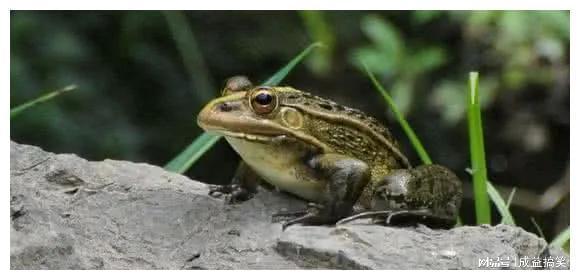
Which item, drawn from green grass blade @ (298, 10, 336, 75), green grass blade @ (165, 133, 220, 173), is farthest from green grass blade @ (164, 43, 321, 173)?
green grass blade @ (298, 10, 336, 75)

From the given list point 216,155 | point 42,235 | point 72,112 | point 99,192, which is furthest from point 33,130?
point 42,235

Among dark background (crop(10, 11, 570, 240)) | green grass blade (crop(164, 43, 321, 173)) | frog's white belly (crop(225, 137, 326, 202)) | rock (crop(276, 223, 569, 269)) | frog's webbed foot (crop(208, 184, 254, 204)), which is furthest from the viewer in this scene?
dark background (crop(10, 11, 570, 240))

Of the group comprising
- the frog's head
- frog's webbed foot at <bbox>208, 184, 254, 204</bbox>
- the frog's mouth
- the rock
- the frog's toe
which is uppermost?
the frog's head

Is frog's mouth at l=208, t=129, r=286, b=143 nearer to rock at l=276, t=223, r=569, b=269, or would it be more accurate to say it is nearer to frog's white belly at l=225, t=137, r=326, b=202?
frog's white belly at l=225, t=137, r=326, b=202

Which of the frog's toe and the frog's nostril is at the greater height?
the frog's nostril

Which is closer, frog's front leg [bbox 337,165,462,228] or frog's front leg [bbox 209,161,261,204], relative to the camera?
frog's front leg [bbox 337,165,462,228]

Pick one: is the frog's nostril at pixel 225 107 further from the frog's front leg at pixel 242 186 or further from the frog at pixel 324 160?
the frog's front leg at pixel 242 186

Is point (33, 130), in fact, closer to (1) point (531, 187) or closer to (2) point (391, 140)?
(2) point (391, 140)
